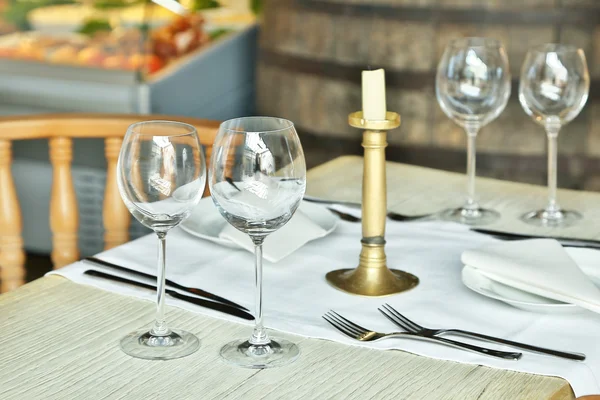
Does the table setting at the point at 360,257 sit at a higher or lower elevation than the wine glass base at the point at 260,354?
higher

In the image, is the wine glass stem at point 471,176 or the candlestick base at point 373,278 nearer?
the candlestick base at point 373,278

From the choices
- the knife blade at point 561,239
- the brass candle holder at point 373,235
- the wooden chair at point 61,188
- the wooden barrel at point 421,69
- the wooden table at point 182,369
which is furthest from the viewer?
the wooden barrel at point 421,69

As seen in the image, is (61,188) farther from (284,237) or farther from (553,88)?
(553,88)

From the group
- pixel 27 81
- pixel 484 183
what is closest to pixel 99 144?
pixel 27 81

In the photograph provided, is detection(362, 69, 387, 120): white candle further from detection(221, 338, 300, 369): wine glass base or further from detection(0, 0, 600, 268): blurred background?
detection(0, 0, 600, 268): blurred background

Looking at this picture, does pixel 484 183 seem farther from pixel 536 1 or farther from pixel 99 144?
pixel 99 144

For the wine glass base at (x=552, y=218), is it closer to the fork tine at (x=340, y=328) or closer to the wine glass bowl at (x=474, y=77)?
the wine glass bowl at (x=474, y=77)

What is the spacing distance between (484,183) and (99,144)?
4.49 feet

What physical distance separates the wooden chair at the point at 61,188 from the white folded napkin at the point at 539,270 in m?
0.66

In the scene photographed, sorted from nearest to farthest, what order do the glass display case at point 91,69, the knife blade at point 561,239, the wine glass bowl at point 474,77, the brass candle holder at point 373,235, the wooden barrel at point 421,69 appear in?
the brass candle holder at point 373,235 < the knife blade at point 561,239 < the wine glass bowl at point 474,77 < the wooden barrel at point 421,69 < the glass display case at point 91,69

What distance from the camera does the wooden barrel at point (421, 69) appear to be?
2.12m

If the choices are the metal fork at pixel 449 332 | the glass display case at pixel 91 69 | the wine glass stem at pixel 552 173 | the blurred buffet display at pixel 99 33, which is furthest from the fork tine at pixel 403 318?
the blurred buffet display at pixel 99 33

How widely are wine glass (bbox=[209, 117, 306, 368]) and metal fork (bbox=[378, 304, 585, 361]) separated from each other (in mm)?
120

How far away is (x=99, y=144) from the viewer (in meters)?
2.56
